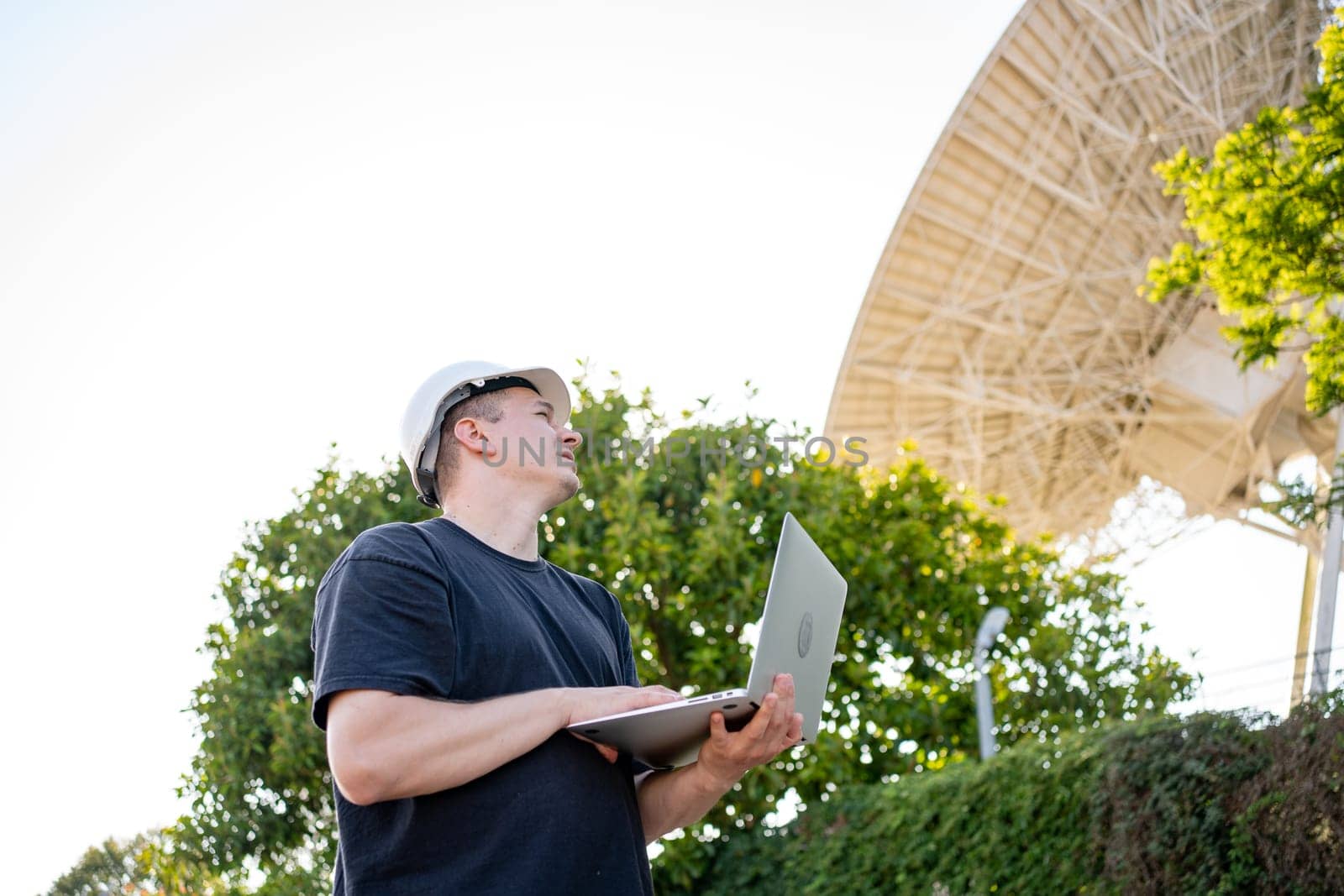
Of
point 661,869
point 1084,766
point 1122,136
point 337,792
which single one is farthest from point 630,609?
point 1122,136

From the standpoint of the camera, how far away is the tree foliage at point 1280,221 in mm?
7840

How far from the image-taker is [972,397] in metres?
16.8

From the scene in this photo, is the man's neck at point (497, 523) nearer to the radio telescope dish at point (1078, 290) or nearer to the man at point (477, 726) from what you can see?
the man at point (477, 726)

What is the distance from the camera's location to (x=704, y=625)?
34.2 feet

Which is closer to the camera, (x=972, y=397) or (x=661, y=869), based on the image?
(x=661, y=869)

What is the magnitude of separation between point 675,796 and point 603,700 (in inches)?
19.8

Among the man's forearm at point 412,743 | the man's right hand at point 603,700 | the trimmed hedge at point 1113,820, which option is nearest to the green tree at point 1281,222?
the trimmed hedge at point 1113,820

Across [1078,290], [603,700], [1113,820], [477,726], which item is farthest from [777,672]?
[1078,290]

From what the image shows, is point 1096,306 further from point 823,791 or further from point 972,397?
point 823,791

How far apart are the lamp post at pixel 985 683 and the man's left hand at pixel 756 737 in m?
7.27

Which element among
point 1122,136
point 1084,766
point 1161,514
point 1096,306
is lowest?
point 1084,766

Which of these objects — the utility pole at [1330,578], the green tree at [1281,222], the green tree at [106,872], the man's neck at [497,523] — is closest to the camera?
the man's neck at [497,523]

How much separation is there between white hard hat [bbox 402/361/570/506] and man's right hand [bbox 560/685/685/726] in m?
0.76

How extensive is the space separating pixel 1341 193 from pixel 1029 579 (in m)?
5.78
